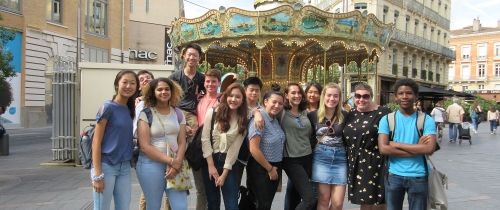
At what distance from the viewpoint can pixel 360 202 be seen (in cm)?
461

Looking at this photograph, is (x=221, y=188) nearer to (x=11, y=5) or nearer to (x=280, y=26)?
(x=280, y=26)

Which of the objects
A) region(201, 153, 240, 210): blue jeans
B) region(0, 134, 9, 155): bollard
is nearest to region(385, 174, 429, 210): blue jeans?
region(201, 153, 240, 210): blue jeans

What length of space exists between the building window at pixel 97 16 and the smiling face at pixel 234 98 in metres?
27.9

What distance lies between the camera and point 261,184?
4613 millimetres

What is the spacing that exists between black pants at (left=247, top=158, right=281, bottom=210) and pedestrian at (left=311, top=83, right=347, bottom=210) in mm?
453

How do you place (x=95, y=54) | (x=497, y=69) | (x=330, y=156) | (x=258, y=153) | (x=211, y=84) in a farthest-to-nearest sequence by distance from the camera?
1. (x=497, y=69)
2. (x=95, y=54)
3. (x=211, y=84)
4. (x=330, y=156)
5. (x=258, y=153)

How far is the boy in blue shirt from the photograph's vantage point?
13.7 ft

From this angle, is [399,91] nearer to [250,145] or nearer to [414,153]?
[414,153]

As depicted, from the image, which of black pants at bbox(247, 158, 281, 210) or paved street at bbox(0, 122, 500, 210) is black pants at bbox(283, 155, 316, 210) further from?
paved street at bbox(0, 122, 500, 210)

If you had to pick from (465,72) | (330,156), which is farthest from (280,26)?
(465,72)

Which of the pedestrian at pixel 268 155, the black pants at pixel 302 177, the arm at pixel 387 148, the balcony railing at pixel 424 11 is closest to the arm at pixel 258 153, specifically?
the pedestrian at pixel 268 155

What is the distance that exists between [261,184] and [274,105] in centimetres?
78

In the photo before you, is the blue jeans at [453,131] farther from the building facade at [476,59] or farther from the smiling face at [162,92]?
the building facade at [476,59]

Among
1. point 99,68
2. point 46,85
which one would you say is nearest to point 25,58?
point 46,85
